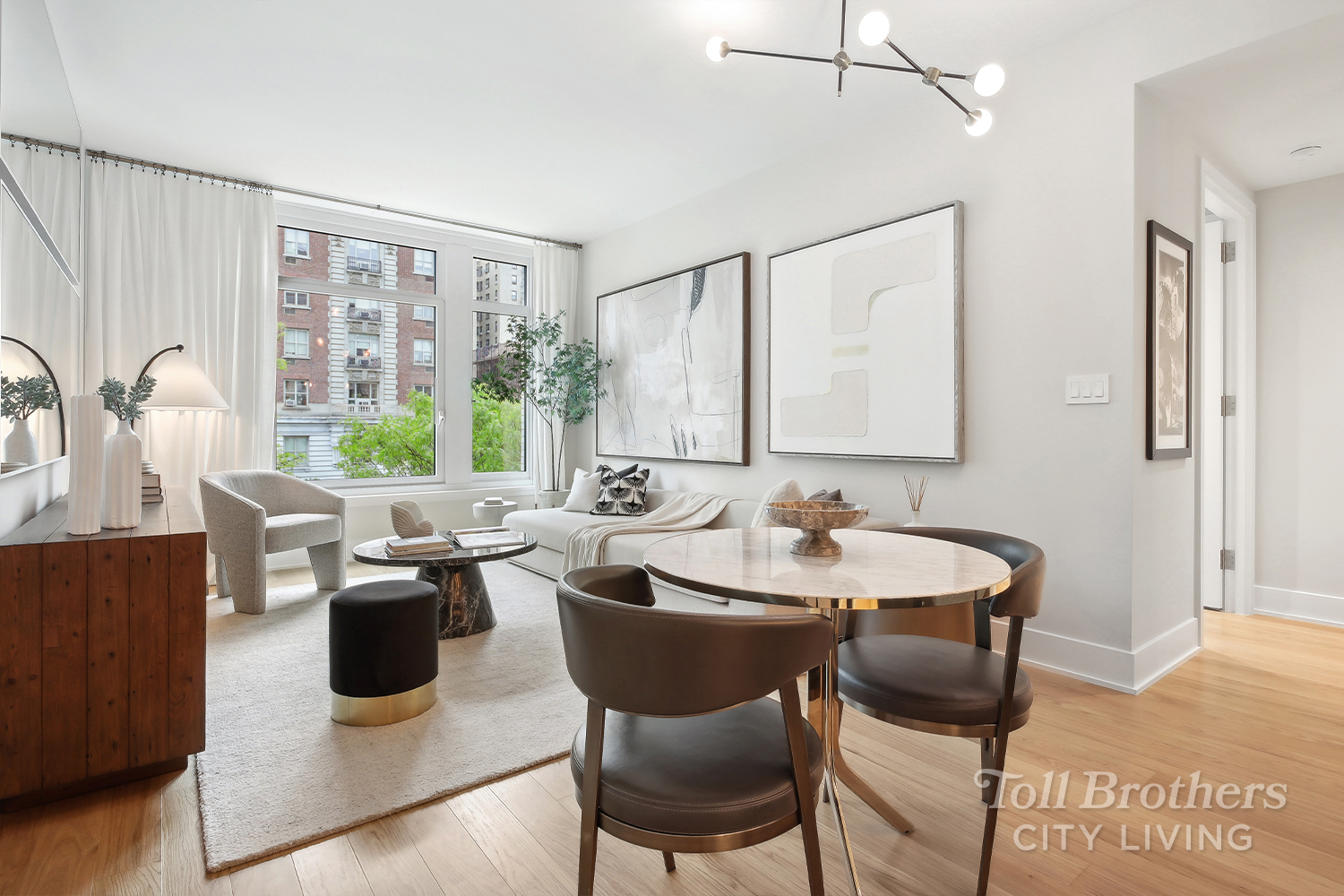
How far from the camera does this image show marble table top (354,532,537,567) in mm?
3014

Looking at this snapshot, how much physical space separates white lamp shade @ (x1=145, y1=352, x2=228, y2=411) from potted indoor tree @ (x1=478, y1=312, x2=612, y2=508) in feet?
6.90

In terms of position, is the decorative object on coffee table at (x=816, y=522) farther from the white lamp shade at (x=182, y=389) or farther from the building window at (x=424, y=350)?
the building window at (x=424, y=350)

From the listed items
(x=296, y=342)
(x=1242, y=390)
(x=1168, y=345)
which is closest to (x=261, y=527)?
(x=296, y=342)

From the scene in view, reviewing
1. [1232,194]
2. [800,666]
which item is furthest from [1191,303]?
[800,666]

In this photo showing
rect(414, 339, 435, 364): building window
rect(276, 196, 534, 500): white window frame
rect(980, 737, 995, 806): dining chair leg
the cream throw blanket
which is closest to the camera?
rect(980, 737, 995, 806): dining chair leg

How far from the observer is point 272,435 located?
468cm

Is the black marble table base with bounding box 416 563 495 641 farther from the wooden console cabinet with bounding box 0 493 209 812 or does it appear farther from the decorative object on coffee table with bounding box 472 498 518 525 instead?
the decorative object on coffee table with bounding box 472 498 518 525

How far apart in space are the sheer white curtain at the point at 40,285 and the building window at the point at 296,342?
2117mm

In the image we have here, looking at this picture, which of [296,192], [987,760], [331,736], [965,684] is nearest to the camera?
[965,684]

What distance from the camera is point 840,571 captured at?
1.43 m

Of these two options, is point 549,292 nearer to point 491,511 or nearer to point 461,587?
point 491,511

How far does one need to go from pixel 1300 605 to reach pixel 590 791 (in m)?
4.46

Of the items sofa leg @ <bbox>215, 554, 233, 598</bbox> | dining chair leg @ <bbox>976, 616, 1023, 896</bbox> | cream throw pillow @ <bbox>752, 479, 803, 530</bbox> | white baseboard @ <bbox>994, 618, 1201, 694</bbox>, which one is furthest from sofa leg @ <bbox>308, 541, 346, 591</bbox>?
dining chair leg @ <bbox>976, 616, 1023, 896</bbox>

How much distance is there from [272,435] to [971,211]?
4.58 m
